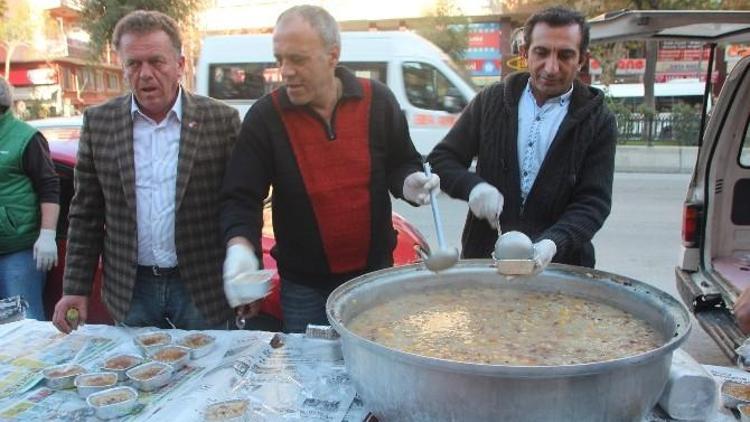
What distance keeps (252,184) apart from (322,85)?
403mm

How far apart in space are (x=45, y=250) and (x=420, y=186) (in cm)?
207

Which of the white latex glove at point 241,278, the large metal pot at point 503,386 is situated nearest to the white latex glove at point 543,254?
the large metal pot at point 503,386

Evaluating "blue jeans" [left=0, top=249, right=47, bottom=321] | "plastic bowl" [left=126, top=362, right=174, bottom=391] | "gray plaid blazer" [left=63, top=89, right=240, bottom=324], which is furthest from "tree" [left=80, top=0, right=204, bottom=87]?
"plastic bowl" [left=126, top=362, right=174, bottom=391]

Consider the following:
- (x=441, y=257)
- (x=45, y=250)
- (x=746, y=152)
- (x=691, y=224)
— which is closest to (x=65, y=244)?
(x=45, y=250)

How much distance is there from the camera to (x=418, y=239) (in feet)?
11.8

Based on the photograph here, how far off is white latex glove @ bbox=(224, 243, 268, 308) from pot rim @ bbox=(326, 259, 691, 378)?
0.23 meters

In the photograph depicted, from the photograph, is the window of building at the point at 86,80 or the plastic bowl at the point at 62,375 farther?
the window of building at the point at 86,80

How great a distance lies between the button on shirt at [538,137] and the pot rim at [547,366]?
0.51 metres

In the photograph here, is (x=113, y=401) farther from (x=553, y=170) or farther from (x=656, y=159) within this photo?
(x=656, y=159)

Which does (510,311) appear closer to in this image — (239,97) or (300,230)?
(300,230)

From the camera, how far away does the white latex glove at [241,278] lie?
1512mm

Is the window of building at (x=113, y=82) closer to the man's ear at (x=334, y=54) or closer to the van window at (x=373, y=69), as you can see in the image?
the van window at (x=373, y=69)

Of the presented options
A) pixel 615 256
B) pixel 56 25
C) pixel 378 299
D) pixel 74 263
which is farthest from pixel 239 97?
pixel 56 25

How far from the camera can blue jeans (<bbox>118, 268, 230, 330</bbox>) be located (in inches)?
86.0
